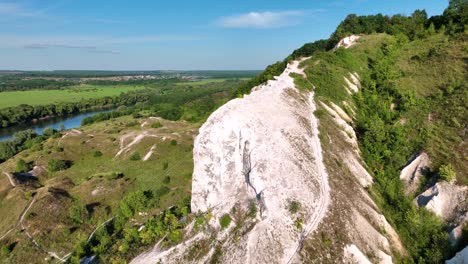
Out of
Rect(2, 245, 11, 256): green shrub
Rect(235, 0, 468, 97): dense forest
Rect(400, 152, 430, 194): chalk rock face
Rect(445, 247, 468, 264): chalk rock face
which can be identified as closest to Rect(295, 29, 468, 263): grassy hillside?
Rect(400, 152, 430, 194): chalk rock face

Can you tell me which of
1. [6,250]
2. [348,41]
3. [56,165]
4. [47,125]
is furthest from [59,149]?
[47,125]

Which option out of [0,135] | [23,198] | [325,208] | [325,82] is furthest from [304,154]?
[0,135]

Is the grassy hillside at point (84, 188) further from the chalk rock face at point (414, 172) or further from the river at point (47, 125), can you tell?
the river at point (47, 125)

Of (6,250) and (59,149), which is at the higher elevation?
(59,149)

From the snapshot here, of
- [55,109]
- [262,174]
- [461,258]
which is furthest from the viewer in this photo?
[55,109]

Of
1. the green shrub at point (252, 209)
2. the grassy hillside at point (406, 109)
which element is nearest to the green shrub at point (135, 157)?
the grassy hillside at point (406, 109)

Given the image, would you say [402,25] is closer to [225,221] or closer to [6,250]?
[225,221]

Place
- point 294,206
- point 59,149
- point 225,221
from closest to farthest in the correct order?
1. point 294,206
2. point 225,221
3. point 59,149

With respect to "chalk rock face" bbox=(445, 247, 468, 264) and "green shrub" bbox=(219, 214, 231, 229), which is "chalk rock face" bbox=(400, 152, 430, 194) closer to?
"chalk rock face" bbox=(445, 247, 468, 264)
